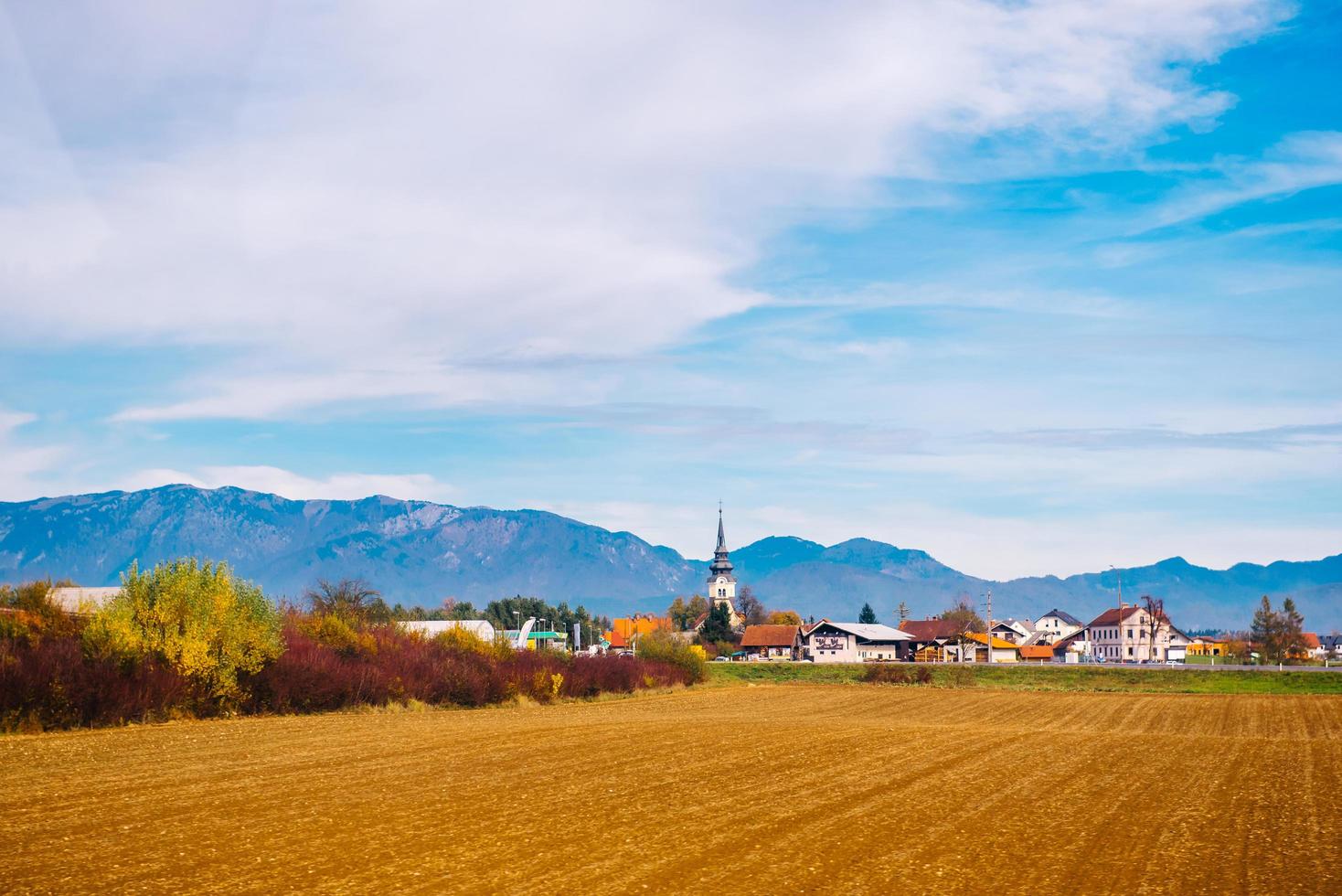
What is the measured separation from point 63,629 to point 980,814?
3439 centimetres

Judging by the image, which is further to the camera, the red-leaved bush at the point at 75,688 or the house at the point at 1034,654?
the house at the point at 1034,654

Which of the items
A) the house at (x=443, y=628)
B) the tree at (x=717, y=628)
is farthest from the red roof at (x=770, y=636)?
the house at (x=443, y=628)

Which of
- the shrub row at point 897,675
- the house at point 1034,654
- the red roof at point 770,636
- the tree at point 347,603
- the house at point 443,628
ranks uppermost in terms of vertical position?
the tree at point 347,603

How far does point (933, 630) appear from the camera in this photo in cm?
17850

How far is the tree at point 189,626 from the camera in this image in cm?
3759

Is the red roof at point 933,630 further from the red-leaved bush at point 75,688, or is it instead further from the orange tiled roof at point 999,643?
the red-leaved bush at point 75,688

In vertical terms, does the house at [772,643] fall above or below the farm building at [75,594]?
below

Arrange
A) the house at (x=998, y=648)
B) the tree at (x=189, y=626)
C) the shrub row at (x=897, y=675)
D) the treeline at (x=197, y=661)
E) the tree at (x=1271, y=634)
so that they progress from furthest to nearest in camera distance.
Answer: the house at (x=998, y=648) → the tree at (x=1271, y=634) → the shrub row at (x=897, y=675) → the tree at (x=189, y=626) → the treeline at (x=197, y=661)

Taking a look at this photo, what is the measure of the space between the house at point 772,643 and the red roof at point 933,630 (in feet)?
65.0

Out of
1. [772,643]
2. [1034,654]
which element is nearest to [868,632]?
[772,643]

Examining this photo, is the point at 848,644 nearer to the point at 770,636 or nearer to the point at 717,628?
the point at 770,636

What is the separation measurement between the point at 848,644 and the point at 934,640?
2466cm

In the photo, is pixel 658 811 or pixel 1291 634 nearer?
pixel 658 811

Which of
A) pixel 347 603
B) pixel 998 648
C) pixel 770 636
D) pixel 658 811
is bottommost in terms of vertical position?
pixel 998 648
